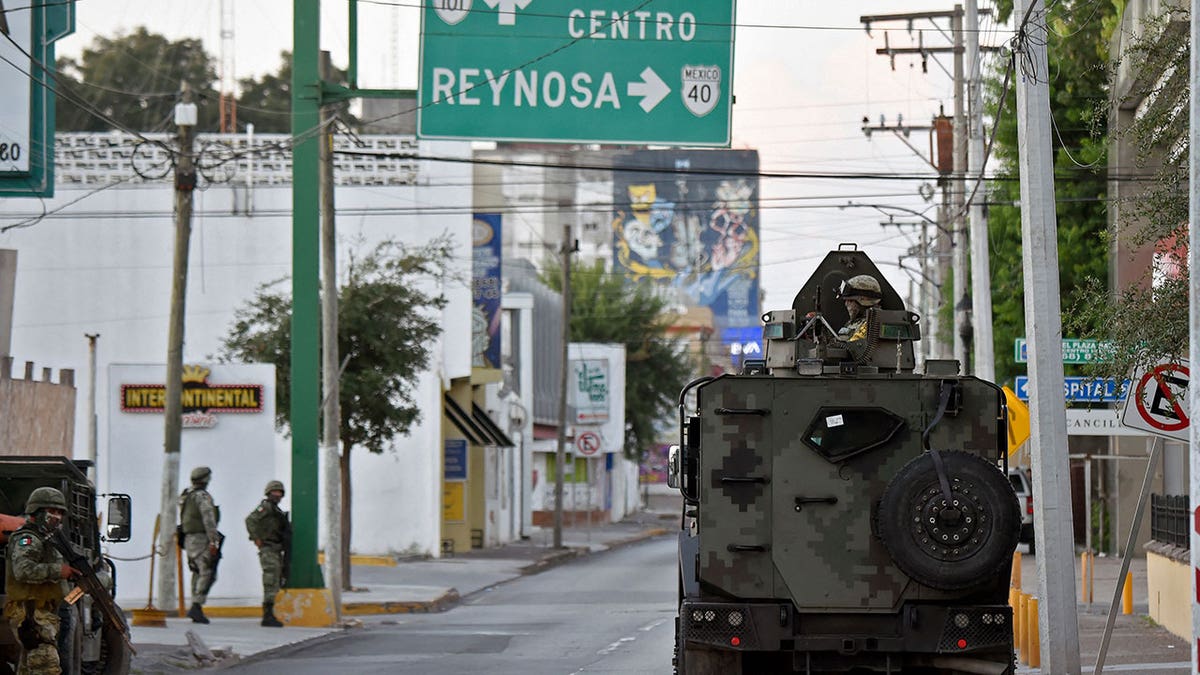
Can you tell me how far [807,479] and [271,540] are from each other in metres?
12.3

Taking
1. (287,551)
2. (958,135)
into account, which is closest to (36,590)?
(287,551)

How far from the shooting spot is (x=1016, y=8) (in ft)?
52.4

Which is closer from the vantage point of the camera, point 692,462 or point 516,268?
point 692,462

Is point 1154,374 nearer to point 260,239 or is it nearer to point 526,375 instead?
point 260,239

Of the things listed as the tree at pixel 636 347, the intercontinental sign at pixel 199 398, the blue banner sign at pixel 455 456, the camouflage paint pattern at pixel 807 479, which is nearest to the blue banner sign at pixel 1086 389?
the camouflage paint pattern at pixel 807 479

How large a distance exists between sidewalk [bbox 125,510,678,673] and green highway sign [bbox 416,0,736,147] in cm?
605

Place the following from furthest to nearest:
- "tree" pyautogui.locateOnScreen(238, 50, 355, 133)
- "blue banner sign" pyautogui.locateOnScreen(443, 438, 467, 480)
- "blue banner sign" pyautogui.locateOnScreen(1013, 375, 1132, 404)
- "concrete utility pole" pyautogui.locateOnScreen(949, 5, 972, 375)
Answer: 1. "tree" pyautogui.locateOnScreen(238, 50, 355, 133)
2. "blue banner sign" pyautogui.locateOnScreen(443, 438, 467, 480)
3. "concrete utility pole" pyautogui.locateOnScreen(949, 5, 972, 375)
4. "blue banner sign" pyautogui.locateOnScreen(1013, 375, 1132, 404)

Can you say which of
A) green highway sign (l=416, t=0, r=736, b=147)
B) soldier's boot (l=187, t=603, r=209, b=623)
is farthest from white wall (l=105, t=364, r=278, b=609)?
green highway sign (l=416, t=0, r=736, b=147)

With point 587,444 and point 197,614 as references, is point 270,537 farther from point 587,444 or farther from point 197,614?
point 587,444

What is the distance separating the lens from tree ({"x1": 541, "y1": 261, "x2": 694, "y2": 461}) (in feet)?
267

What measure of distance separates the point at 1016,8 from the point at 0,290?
43.5 feet

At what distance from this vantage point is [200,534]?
856 inches

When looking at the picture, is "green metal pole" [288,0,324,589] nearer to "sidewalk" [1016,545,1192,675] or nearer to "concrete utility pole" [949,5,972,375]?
"sidewalk" [1016,545,1192,675]

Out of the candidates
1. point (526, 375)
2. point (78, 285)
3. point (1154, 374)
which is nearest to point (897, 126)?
point (526, 375)
